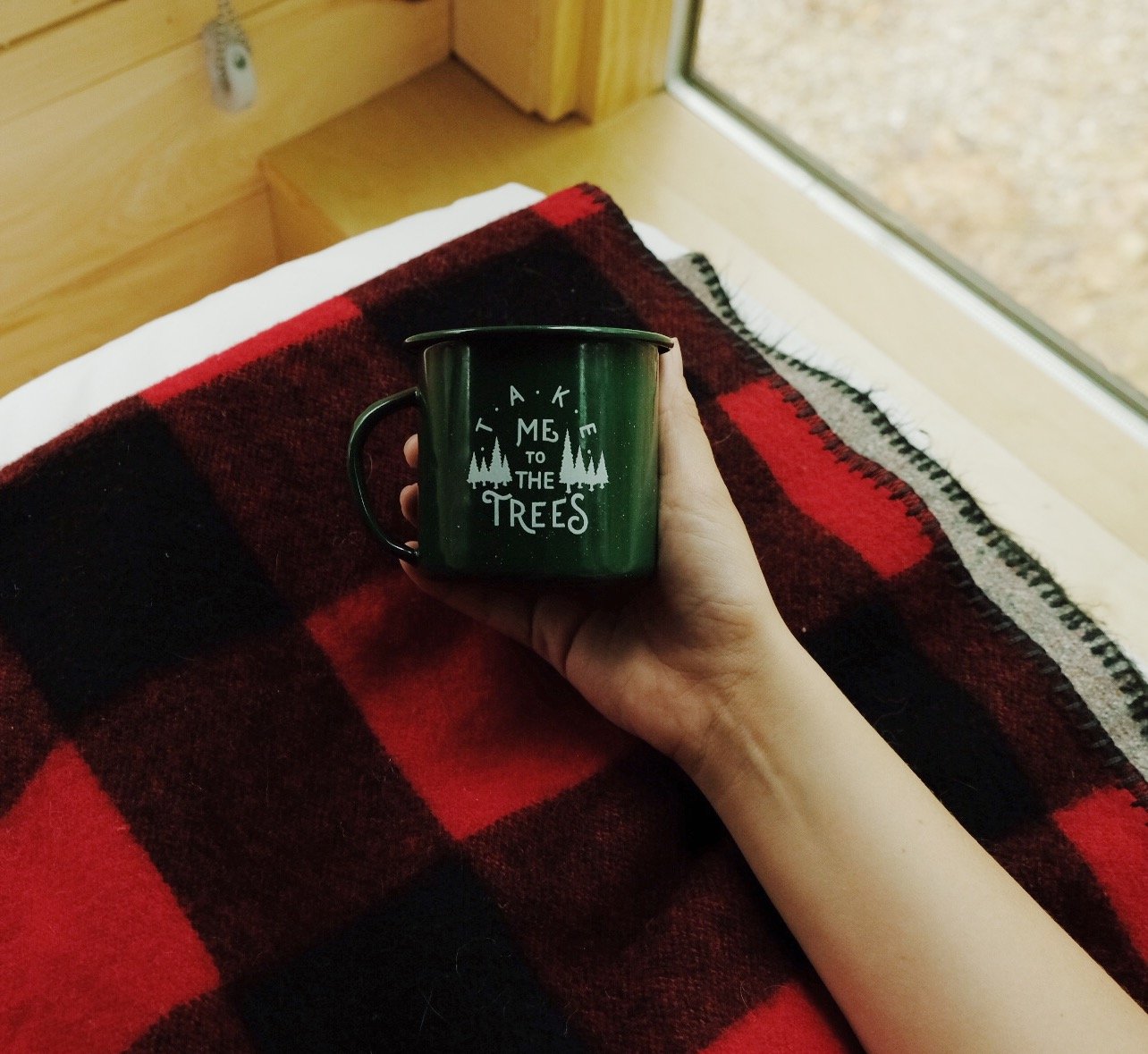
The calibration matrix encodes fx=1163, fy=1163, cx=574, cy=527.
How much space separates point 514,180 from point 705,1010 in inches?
37.0

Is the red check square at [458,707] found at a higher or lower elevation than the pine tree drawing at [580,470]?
lower

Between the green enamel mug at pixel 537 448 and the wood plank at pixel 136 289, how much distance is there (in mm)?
732

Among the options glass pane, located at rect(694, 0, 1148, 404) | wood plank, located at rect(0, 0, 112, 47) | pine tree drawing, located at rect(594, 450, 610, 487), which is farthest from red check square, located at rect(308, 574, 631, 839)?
glass pane, located at rect(694, 0, 1148, 404)

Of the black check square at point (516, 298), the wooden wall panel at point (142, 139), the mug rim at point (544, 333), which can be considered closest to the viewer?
the mug rim at point (544, 333)

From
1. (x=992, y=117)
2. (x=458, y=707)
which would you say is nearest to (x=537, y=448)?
(x=458, y=707)

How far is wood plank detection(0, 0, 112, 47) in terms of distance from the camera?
98 cm

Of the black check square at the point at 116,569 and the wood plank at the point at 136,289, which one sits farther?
the wood plank at the point at 136,289

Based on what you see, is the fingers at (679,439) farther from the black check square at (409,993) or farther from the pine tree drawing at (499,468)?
the black check square at (409,993)

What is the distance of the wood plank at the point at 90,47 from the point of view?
1023 millimetres

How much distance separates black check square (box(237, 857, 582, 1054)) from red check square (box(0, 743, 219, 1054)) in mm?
52

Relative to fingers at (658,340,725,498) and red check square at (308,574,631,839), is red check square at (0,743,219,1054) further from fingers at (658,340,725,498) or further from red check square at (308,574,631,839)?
fingers at (658,340,725,498)

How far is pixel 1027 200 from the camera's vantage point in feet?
5.75

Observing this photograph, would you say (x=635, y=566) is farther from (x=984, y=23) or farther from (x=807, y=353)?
(x=984, y=23)

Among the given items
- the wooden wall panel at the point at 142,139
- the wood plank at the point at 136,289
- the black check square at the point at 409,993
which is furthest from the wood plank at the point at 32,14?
the black check square at the point at 409,993
